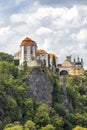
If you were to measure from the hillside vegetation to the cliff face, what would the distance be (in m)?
0.79

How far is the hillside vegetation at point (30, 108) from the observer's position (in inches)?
3809

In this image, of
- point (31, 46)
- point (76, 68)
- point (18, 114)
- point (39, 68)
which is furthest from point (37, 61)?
point (76, 68)

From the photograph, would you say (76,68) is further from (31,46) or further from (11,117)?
(11,117)

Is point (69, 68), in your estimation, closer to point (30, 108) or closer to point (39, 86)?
point (39, 86)

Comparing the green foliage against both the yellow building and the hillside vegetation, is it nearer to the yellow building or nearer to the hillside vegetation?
the yellow building

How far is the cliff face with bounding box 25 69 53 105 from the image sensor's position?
114m

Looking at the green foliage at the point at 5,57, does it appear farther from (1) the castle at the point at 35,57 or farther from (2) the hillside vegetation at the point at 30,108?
(2) the hillside vegetation at the point at 30,108

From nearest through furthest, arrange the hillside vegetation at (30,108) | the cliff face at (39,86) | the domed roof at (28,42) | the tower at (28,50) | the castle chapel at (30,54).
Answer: the hillside vegetation at (30,108), the cliff face at (39,86), the castle chapel at (30,54), the tower at (28,50), the domed roof at (28,42)

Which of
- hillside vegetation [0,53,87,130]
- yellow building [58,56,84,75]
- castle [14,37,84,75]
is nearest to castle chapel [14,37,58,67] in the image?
castle [14,37,84,75]

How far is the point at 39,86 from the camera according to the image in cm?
11550

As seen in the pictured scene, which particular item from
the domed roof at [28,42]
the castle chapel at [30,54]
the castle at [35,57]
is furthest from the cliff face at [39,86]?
the domed roof at [28,42]

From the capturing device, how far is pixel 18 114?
9969 cm

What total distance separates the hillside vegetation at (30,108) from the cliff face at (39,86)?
791 mm

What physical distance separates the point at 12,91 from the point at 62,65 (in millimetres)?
43635
